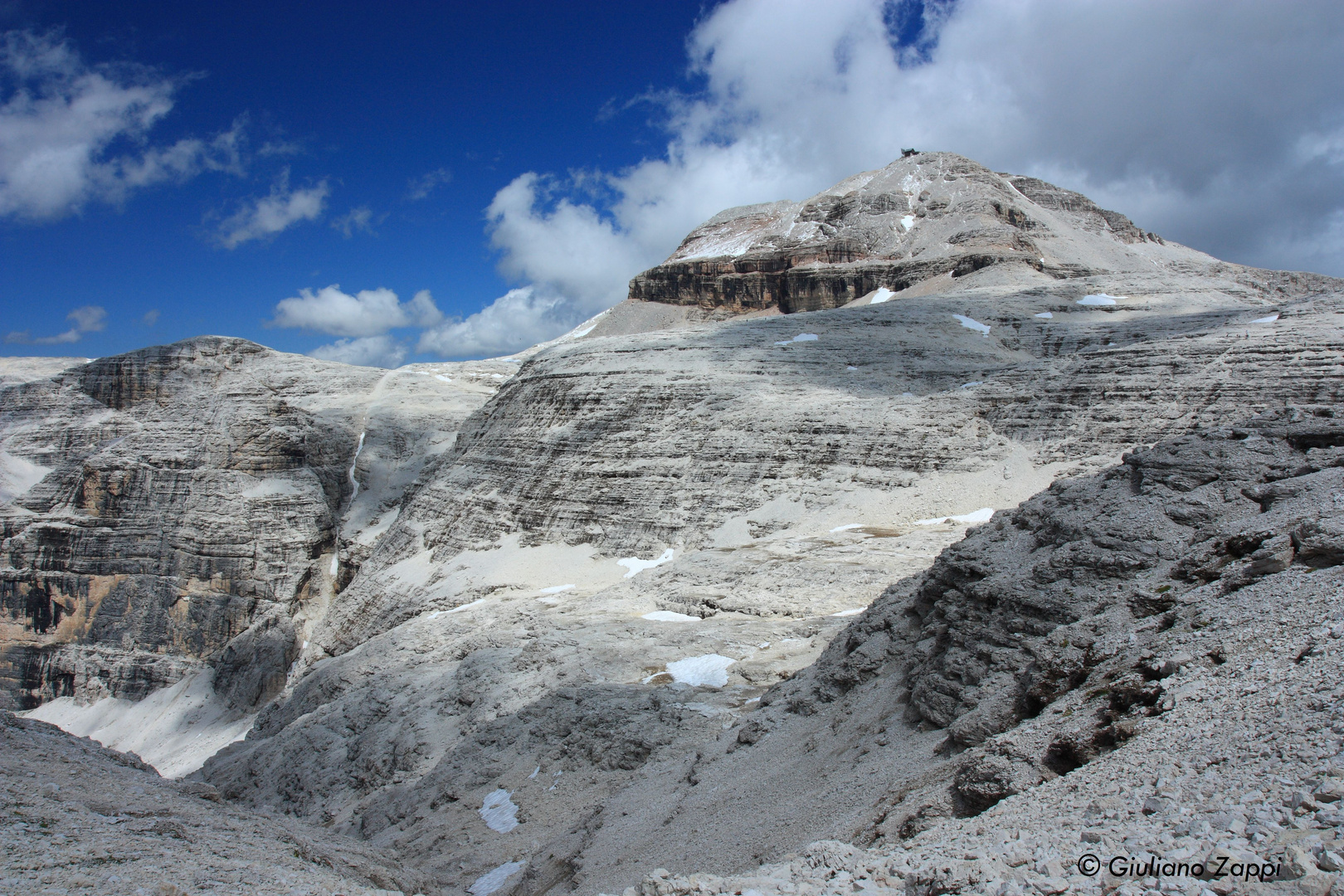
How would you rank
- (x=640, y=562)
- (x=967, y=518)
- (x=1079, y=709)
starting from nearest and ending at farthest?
Result: (x=1079, y=709) < (x=967, y=518) < (x=640, y=562)

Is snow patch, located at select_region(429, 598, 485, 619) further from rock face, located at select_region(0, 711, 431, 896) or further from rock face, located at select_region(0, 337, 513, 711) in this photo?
rock face, located at select_region(0, 337, 513, 711)

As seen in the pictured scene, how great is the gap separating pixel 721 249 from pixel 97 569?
60.0 metres

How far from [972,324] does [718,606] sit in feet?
86.3

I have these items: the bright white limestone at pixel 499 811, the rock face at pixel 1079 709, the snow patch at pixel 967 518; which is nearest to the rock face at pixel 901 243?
the snow patch at pixel 967 518

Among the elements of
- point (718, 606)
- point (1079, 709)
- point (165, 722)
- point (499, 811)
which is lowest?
point (165, 722)

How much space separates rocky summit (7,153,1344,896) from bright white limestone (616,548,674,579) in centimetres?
12

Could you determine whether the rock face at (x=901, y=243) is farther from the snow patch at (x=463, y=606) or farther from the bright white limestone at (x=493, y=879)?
the bright white limestone at (x=493, y=879)

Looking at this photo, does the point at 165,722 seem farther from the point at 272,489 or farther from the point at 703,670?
the point at 703,670

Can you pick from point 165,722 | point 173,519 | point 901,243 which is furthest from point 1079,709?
point 901,243

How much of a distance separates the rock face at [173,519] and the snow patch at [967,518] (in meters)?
28.9

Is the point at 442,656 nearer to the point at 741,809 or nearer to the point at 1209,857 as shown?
the point at 741,809

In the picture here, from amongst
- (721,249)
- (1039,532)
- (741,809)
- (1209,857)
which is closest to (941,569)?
(1039,532)

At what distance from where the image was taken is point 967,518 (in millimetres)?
21234

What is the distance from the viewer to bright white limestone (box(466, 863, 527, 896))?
8.66 m
